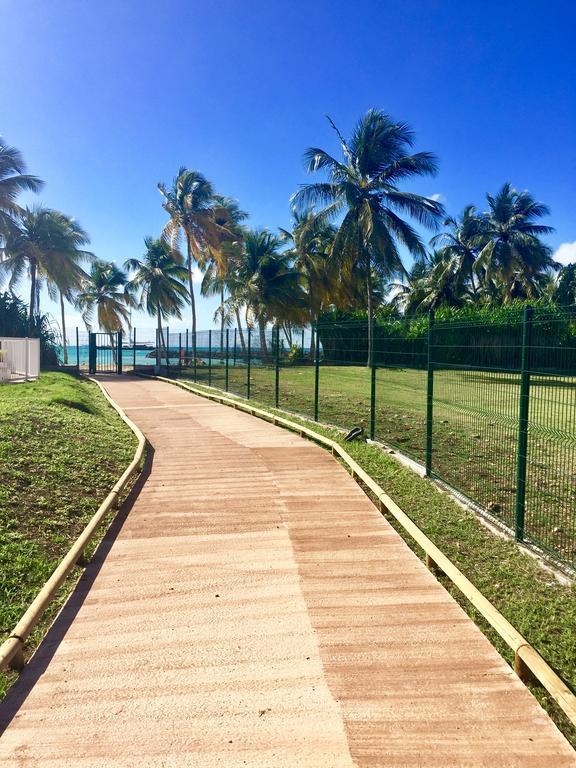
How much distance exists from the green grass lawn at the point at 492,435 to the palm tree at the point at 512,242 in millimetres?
29581

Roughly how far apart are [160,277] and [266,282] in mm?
8431

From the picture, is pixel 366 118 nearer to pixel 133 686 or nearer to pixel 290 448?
pixel 290 448

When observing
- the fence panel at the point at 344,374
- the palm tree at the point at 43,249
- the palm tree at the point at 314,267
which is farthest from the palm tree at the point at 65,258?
the fence panel at the point at 344,374

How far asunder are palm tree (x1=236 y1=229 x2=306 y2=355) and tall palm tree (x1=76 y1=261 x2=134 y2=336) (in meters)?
12.4

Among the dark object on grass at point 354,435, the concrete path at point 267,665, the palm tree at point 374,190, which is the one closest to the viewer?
the concrete path at point 267,665

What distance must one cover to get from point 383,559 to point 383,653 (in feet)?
4.57

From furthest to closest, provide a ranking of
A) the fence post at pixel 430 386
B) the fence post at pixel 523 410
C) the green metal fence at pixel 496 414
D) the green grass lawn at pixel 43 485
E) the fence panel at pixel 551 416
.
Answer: the fence post at pixel 430 386 → the green metal fence at pixel 496 414 → the fence post at pixel 523 410 → the fence panel at pixel 551 416 → the green grass lawn at pixel 43 485

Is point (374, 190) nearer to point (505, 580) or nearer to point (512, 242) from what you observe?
point (512, 242)

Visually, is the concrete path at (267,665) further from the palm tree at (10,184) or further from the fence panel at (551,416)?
the palm tree at (10,184)

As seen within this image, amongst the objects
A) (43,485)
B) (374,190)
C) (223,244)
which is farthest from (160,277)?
(43,485)

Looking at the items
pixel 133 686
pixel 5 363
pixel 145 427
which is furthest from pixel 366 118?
pixel 133 686

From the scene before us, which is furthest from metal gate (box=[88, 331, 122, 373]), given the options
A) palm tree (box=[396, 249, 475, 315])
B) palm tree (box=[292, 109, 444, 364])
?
palm tree (box=[396, 249, 475, 315])

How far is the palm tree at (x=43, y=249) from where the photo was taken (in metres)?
31.3

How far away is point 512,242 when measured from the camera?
40.4 metres
